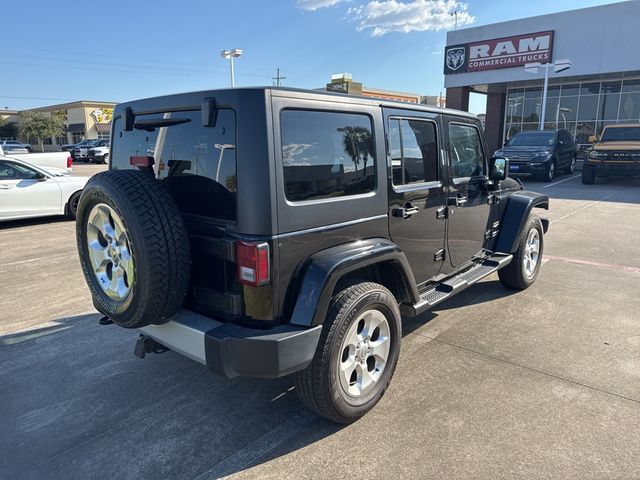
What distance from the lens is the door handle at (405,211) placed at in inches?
126

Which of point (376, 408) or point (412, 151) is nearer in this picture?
point (376, 408)

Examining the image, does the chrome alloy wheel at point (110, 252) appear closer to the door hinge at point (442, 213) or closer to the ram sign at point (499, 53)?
the door hinge at point (442, 213)

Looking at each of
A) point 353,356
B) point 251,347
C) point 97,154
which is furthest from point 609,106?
point 97,154

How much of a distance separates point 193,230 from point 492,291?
3.71m

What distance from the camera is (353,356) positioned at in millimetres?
2846

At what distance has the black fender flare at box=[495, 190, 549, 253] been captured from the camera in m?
4.81

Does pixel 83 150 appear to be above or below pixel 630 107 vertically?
below

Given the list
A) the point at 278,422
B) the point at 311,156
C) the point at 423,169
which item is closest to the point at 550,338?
the point at 423,169

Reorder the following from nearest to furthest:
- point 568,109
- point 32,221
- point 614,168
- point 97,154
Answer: point 32,221, point 614,168, point 568,109, point 97,154

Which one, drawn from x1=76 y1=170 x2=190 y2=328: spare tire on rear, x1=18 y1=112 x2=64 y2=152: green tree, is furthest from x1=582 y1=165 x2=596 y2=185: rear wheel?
x1=18 y1=112 x2=64 y2=152: green tree

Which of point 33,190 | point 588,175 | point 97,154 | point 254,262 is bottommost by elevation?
point 588,175

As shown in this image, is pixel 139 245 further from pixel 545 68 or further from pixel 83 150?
pixel 83 150

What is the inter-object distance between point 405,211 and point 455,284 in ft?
3.39

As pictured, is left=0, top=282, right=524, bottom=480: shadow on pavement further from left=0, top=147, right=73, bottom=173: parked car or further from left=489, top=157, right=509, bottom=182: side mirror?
left=0, top=147, right=73, bottom=173: parked car
